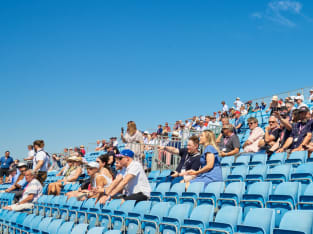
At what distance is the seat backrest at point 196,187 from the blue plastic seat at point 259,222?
5.47ft

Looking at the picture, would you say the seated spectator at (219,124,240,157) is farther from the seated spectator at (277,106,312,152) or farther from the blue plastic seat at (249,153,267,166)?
the seated spectator at (277,106,312,152)

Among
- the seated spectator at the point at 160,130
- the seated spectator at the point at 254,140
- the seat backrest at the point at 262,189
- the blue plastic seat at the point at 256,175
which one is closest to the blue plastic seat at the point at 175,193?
the blue plastic seat at the point at 256,175

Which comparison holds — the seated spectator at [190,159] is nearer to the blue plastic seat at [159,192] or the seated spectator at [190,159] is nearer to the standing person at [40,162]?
the blue plastic seat at [159,192]

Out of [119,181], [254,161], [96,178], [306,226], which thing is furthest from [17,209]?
[306,226]

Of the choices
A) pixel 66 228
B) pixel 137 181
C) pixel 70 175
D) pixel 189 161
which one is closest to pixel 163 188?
pixel 137 181

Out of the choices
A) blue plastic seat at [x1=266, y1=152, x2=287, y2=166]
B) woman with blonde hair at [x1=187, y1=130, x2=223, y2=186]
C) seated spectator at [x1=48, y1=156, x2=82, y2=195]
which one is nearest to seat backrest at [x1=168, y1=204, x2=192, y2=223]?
woman with blonde hair at [x1=187, y1=130, x2=223, y2=186]

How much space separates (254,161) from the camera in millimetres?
6664

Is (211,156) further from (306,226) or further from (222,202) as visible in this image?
(306,226)

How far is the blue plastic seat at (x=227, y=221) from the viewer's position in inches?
131

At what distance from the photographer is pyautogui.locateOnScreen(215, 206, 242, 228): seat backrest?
3533 millimetres

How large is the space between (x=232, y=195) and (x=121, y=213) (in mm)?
1444

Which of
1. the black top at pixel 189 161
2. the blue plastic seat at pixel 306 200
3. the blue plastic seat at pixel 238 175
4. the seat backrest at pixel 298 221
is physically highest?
the black top at pixel 189 161

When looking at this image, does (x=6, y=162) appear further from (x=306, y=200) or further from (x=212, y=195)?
(x=306, y=200)

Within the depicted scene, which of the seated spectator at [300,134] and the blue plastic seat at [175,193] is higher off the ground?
the seated spectator at [300,134]
